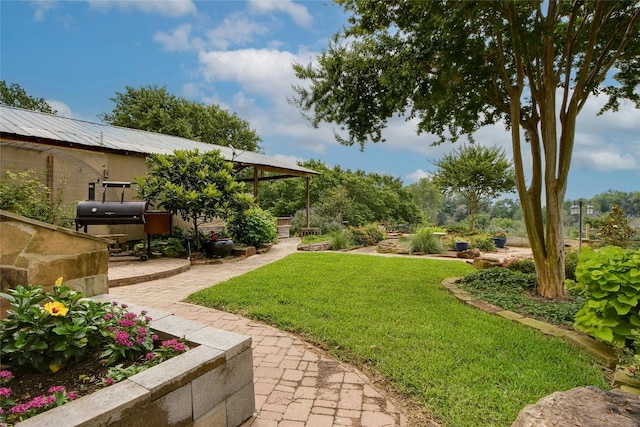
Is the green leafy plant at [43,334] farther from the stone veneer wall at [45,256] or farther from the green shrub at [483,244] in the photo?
the green shrub at [483,244]

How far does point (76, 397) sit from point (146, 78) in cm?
2615

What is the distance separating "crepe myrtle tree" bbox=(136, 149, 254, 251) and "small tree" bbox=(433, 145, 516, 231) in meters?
13.0

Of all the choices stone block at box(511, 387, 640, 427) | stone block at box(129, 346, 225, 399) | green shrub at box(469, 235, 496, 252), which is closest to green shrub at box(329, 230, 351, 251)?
green shrub at box(469, 235, 496, 252)

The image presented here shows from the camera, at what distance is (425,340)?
3.09 m

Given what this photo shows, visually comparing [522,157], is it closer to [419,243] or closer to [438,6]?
[438,6]

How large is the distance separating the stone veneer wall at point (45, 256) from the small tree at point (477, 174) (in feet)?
54.4

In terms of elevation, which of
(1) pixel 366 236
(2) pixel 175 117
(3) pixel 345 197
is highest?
(2) pixel 175 117

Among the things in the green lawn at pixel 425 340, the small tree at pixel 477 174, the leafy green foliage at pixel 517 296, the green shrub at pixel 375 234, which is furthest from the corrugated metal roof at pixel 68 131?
the small tree at pixel 477 174

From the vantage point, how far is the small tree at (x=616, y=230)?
1089 cm

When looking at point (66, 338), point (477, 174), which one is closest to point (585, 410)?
point (66, 338)

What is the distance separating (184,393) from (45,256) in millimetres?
2061

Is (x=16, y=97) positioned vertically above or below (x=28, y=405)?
above

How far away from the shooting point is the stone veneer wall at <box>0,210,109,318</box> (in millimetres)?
2631

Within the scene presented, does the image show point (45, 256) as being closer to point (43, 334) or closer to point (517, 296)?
point (43, 334)
